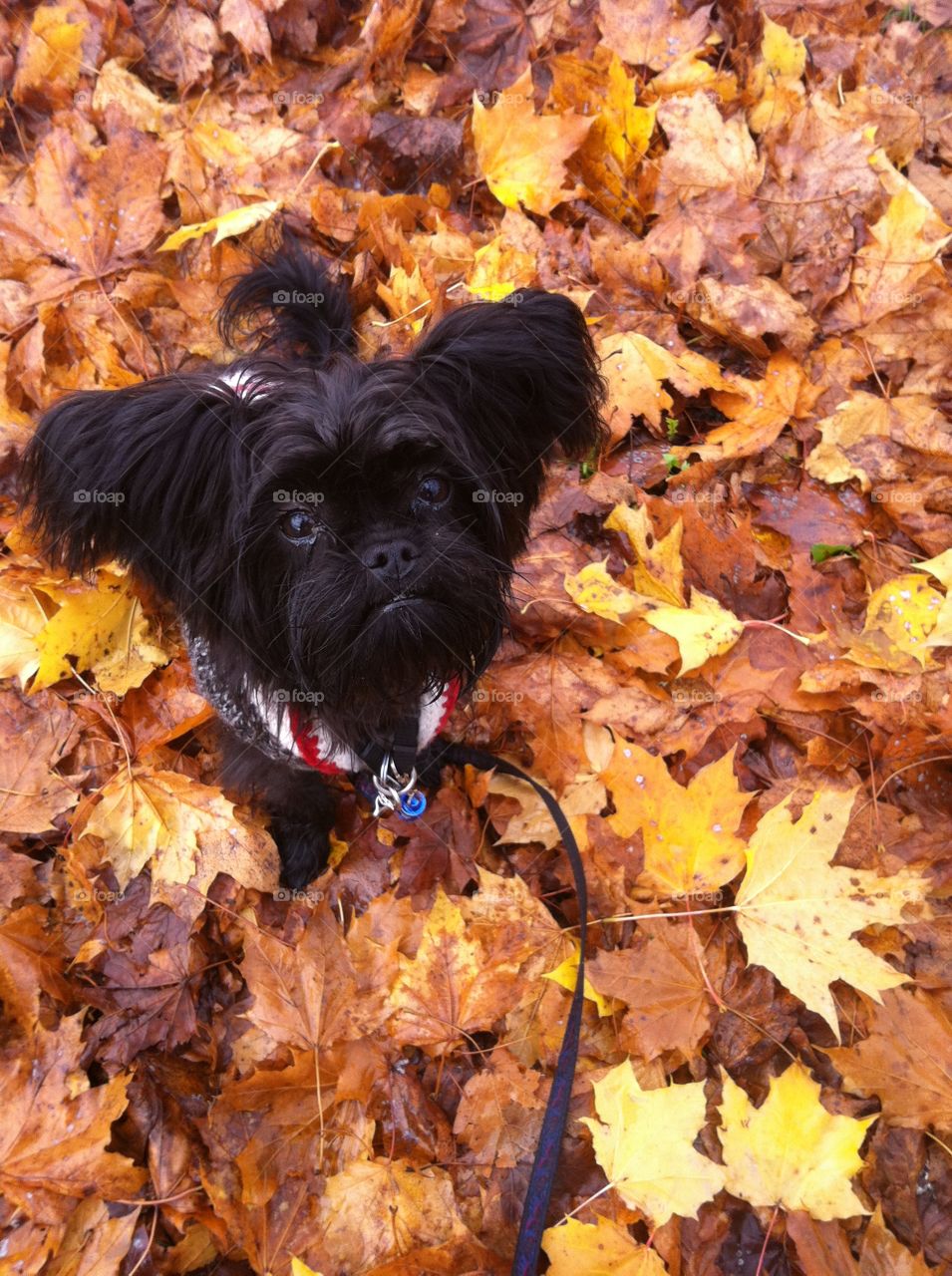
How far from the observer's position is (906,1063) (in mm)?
2109

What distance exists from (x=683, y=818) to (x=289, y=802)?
1.27 meters

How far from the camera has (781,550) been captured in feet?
10.0

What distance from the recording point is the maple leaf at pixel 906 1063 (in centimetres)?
208

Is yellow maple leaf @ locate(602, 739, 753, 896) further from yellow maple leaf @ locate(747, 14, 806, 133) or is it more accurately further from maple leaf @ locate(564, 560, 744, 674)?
yellow maple leaf @ locate(747, 14, 806, 133)

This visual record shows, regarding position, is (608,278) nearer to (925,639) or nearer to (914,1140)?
(925,639)

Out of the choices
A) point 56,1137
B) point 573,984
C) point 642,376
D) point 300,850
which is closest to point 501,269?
point 642,376

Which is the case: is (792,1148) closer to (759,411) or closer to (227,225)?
(759,411)

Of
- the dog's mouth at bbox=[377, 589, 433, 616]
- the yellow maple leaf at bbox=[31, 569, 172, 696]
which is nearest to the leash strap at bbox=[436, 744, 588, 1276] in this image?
the dog's mouth at bbox=[377, 589, 433, 616]

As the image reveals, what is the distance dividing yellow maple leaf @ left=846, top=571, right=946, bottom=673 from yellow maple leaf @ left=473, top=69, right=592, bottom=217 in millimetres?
2066

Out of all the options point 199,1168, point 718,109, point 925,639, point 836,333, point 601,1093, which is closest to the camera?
point 601,1093

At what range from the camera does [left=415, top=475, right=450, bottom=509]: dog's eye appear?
2.00m

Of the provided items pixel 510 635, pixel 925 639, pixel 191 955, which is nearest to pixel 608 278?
pixel 510 635

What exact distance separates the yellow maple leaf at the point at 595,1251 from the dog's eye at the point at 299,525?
1.65m

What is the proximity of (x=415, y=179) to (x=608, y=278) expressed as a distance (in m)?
1.10
